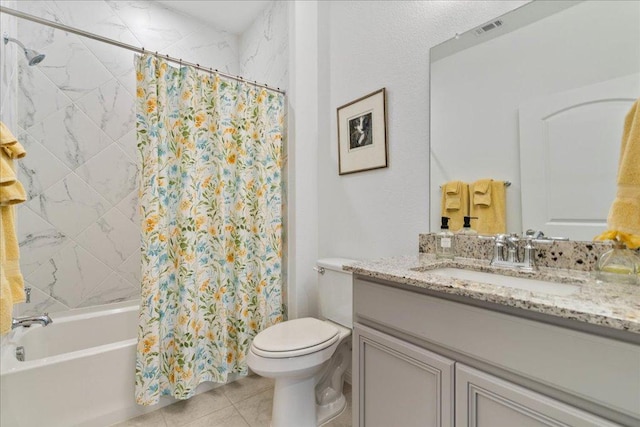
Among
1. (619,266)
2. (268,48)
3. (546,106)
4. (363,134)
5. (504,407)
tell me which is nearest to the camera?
(504,407)

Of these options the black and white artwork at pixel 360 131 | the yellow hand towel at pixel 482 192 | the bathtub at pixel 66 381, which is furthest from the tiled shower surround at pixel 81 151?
the yellow hand towel at pixel 482 192

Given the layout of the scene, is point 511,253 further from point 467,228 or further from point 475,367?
point 475,367

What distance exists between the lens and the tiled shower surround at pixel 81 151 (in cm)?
187

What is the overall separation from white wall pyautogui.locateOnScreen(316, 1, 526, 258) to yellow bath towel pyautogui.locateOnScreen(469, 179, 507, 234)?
0.24 meters

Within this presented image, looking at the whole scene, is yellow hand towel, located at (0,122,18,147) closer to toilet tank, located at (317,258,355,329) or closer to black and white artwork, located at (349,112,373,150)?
toilet tank, located at (317,258,355,329)

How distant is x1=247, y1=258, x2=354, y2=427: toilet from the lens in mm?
1302

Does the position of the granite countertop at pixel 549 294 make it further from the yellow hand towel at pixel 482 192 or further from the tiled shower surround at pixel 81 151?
the tiled shower surround at pixel 81 151

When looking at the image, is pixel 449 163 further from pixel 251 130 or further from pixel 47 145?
pixel 47 145

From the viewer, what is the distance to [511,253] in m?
1.10

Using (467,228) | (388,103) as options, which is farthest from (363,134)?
(467,228)

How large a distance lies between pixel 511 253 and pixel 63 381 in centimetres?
205

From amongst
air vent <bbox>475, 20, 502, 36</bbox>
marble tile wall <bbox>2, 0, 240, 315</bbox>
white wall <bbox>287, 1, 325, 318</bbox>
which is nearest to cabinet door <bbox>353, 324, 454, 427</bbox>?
white wall <bbox>287, 1, 325, 318</bbox>

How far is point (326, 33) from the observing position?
209cm

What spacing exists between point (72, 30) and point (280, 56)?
124 centimetres
